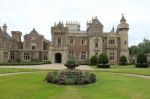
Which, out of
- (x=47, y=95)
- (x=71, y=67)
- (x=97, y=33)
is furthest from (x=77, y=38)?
(x=47, y=95)

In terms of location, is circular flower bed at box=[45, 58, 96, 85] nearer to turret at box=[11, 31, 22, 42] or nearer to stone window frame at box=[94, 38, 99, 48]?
stone window frame at box=[94, 38, 99, 48]

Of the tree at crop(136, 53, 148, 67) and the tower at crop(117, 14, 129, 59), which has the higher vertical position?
the tower at crop(117, 14, 129, 59)

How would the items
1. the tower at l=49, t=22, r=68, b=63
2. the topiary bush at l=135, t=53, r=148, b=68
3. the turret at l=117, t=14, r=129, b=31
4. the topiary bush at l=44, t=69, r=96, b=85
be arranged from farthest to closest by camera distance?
1. the turret at l=117, t=14, r=129, b=31
2. the tower at l=49, t=22, r=68, b=63
3. the topiary bush at l=135, t=53, r=148, b=68
4. the topiary bush at l=44, t=69, r=96, b=85

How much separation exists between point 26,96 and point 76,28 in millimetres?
60362

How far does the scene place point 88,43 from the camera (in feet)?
213

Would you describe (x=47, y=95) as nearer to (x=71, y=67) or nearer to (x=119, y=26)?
(x=71, y=67)

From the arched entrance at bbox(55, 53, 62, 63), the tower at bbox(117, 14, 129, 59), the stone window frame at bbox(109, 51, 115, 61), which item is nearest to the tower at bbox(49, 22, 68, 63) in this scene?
the arched entrance at bbox(55, 53, 62, 63)

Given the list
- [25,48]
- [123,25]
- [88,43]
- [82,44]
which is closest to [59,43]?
[82,44]

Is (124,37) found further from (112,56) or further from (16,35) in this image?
(16,35)

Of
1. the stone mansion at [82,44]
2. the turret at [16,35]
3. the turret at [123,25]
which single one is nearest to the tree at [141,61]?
the stone mansion at [82,44]

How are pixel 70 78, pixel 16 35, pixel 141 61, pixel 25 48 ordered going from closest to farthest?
pixel 70 78
pixel 141 61
pixel 25 48
pixel 16 35

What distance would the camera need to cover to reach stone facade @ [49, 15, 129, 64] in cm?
6369

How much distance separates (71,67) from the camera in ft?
78.5

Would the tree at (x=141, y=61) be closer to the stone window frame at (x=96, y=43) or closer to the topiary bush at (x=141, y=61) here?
the topiary bush at (x=141, y=61)
